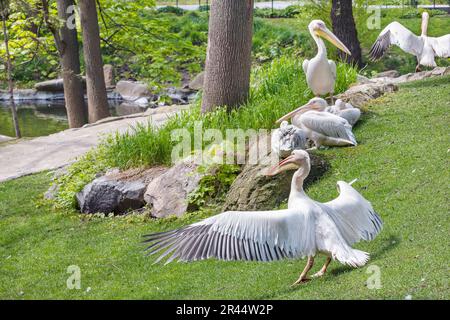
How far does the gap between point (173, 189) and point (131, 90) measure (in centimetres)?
1617

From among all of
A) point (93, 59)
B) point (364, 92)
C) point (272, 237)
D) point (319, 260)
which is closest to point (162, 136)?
point (364, 92)

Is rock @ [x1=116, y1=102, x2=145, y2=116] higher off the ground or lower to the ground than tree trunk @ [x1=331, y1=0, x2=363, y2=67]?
lower

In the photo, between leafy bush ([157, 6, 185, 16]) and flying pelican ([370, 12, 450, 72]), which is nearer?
flying pelican ([370, 12, 450, 72])

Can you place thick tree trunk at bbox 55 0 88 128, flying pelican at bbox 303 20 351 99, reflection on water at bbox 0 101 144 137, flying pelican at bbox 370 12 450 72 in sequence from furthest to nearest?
1. reflection on water at bbox 0 101 144 137
2. thick tree trunk at bbox 55 0 88 128
3. flying pelican at bbox 370 12 450 72
4. flying pelican at bbox 303 20 351 99

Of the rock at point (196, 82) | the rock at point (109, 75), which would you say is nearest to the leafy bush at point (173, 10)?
the rock at point (109, 75)

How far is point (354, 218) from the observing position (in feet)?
18.7

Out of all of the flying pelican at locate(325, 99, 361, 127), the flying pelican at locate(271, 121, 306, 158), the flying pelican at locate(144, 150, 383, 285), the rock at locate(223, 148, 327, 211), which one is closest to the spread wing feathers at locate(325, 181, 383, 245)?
the flying pelican at locate(144, 150, 383, 285)

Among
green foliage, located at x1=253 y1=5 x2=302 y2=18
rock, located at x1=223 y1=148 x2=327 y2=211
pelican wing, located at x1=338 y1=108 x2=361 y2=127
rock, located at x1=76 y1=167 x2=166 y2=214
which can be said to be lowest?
rock, located at x1=76 y1=167 x2=166 y2=214

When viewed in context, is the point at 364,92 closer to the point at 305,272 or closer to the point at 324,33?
the point at 324,33

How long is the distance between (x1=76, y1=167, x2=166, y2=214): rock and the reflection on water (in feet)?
32.5

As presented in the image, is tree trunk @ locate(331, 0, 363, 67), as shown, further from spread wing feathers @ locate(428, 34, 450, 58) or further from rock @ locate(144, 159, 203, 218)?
rock @ locate(144, 159, 203, 218)

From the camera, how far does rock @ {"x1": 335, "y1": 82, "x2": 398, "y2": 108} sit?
34.8 ft

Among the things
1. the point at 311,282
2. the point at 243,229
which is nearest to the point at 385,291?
the point at 311,282
